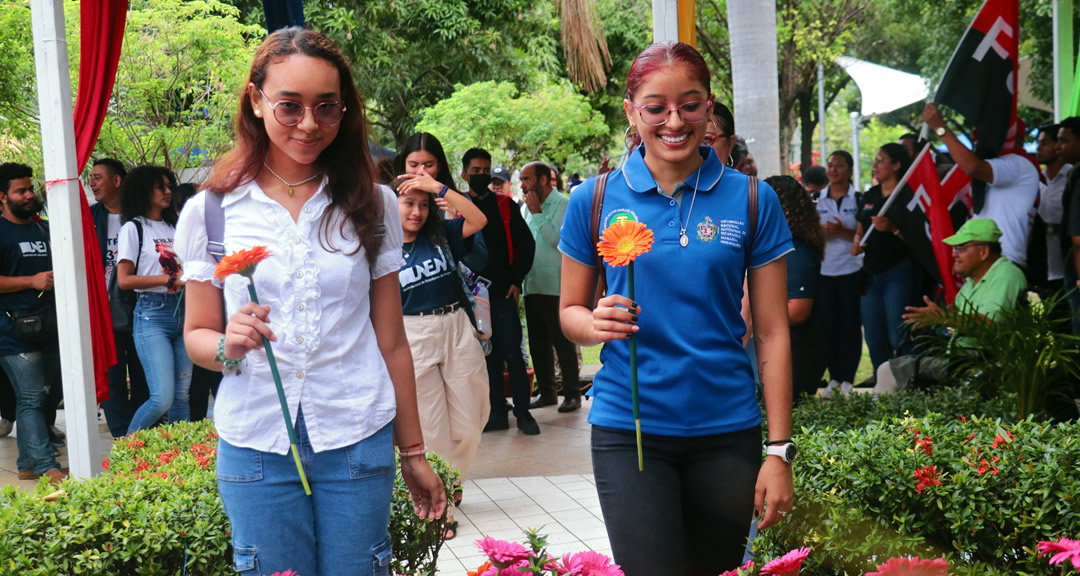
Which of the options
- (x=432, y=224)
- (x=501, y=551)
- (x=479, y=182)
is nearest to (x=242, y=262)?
(x=501, y=551)

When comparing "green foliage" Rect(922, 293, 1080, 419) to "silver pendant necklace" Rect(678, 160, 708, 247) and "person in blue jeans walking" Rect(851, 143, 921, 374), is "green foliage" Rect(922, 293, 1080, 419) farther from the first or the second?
"silver pendant necklace" Rect(678, 160, 708, 247)

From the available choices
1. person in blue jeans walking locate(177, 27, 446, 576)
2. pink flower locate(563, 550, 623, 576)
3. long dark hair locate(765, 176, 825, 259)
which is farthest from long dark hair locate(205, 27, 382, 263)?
long dark hair locate(765, 176, 825, 259)

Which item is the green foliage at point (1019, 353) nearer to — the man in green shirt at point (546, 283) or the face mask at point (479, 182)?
the face mask at point (479, 182)

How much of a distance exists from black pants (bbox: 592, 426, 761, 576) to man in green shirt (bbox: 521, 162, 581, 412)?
6.23 metres

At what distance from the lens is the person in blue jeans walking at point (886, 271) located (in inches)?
343

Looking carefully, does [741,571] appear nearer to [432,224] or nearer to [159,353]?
[432,224]

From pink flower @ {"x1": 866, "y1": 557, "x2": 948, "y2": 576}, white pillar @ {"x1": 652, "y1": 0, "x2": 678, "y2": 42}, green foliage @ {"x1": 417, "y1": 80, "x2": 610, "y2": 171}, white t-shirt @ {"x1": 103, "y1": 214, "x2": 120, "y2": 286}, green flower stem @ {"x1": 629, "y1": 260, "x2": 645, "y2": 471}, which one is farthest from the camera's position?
green foliage @ {"x1": 417, "y1": 80, "x2": 610, "y2": 171}

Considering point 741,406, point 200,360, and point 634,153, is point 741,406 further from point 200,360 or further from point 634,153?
point 200,360

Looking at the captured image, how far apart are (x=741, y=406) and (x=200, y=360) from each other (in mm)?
1313

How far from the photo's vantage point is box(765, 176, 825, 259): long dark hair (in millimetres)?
5012

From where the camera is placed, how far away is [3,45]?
9.93 metres

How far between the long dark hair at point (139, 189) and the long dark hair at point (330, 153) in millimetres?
5266

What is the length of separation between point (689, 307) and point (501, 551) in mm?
830

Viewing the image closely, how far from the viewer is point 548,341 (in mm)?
9242
